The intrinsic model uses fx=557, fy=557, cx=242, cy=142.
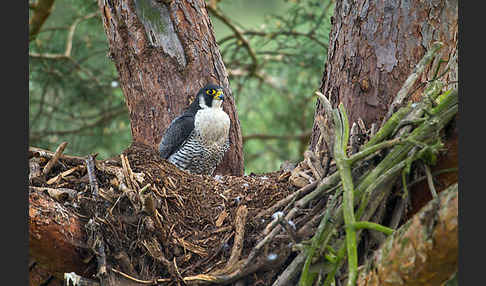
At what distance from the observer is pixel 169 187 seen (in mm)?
2887

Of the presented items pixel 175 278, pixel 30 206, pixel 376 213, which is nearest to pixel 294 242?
pixel 376 213

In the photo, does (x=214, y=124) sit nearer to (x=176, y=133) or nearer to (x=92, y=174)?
(x=176, y=133)

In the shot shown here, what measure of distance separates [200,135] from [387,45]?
6.38ft

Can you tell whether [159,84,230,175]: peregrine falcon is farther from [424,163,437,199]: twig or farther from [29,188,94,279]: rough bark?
[424,163,437,199]: twig

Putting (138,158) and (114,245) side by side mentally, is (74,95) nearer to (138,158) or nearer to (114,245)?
(138,158)

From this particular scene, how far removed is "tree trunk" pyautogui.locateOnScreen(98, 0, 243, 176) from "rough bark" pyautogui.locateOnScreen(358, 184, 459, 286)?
7.86 ft

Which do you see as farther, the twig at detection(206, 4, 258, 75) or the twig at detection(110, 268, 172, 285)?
the twig at detection(206, 4, 258, 75)

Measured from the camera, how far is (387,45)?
289 cm

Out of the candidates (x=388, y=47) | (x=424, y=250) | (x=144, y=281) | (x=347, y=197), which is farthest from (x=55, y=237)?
(x=388, y=47)

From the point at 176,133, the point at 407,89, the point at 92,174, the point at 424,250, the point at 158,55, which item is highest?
the point at 158,55

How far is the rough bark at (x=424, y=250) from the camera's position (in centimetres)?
168

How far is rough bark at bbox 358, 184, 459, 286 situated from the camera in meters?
1.68

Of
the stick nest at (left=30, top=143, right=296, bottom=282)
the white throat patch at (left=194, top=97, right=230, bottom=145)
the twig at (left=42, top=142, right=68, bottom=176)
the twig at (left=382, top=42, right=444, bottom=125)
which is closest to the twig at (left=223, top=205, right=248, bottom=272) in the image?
the stick nest at (left=30, top=143, right=296, bottom=282)

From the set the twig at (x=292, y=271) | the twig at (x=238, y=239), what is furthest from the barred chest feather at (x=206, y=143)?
the twig at (x=292, y=271)
